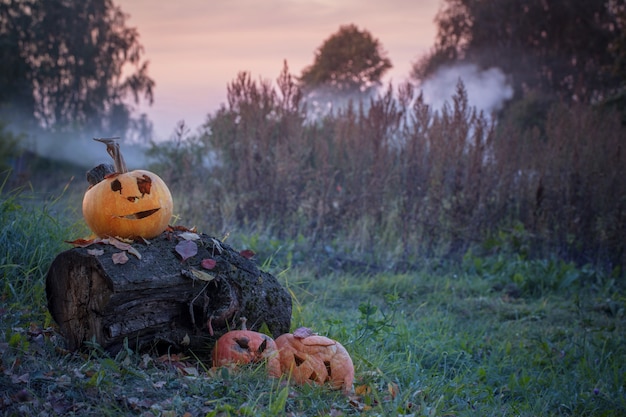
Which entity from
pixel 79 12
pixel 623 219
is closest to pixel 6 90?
pixel 79 12

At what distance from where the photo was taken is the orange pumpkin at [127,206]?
125 inches

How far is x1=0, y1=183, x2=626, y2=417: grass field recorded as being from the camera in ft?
8.51

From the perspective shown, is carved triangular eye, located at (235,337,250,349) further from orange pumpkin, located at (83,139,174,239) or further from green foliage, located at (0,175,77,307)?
green foliage, located at (0,175,77,307)

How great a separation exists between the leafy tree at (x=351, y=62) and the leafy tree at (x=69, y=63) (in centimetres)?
1065

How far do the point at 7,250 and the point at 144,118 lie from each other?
24.0 metres

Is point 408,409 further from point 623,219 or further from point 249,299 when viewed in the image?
point 623,219

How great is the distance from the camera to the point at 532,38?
30422mm

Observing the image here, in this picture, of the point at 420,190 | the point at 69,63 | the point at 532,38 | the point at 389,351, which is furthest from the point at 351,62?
the point at 389,351

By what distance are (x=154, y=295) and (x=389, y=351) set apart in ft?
5.92

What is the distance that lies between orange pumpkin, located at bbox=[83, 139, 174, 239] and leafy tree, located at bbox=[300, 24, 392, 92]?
30.3 meters

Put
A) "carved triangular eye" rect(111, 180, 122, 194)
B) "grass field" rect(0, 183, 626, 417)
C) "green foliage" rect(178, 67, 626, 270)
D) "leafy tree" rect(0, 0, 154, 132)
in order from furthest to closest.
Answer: "leafy tree" rect(0, 0, 154, 132) < "green foliage" rect(178, 67, 626, 270) < "carved triangular eye" rect(111, 180, 122, 194) < "grass field" rect(0, 183, 626, 417)

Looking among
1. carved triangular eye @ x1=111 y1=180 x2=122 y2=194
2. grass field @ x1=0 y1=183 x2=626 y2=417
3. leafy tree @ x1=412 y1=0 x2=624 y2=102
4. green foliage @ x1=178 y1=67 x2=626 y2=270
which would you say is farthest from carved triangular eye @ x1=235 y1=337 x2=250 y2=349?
leafy tree @ x1=412 y1=0 x2=624 y2=102

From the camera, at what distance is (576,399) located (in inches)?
149

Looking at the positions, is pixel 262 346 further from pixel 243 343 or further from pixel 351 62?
pixel 351 62
